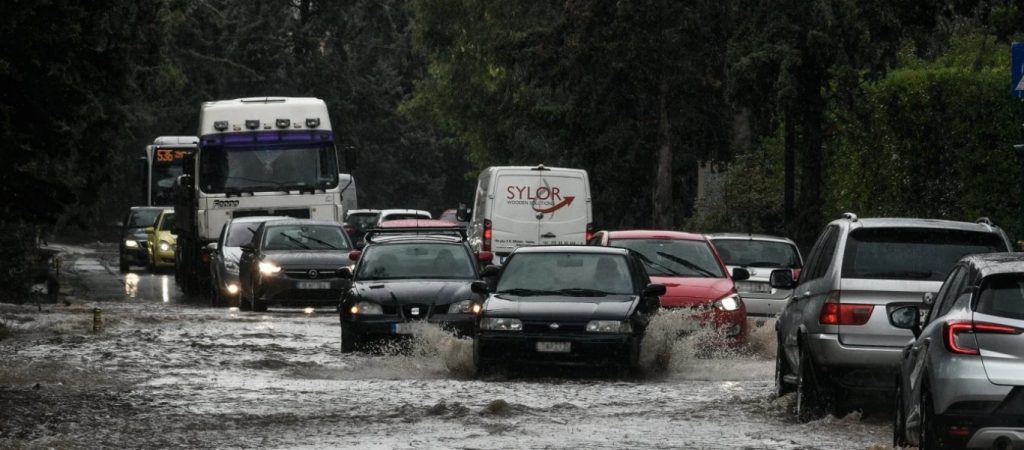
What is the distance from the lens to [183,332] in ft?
91.5

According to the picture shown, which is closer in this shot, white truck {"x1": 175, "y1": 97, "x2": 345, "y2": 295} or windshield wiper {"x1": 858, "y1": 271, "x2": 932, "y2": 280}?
windshield wiper {"x1": 858, "y1": 271, "x2": 932, "y2": 280}

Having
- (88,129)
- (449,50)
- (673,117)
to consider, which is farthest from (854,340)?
(449,50)

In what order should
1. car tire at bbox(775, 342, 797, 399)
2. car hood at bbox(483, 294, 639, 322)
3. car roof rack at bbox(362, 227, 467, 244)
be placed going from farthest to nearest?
car roof rack at bbox(362, 227, 467, 244)
car hood at bbox(483, 294, 639, 322)
car tire at bbox(775, 342, 797, 399)

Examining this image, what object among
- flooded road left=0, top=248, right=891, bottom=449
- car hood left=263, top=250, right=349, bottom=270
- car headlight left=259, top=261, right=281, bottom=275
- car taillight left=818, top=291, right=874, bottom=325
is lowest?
flooded road left=0, top=248, right=891, bottom=449

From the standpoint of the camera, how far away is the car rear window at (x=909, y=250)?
47.8ft

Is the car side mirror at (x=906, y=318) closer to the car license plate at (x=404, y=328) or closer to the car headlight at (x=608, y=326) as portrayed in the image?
the car headlight at (x=608, y=326)

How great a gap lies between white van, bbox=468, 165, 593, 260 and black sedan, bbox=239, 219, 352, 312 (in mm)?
2783

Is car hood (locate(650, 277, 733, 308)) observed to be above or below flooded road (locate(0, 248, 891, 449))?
above

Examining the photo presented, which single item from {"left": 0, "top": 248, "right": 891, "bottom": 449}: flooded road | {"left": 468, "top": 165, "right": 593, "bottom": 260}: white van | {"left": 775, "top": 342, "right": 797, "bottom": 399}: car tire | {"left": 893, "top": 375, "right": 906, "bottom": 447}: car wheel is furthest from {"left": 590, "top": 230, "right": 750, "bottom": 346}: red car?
{"left": 893, "top": 375, "right": 906, "bottom": 447}: car wheel

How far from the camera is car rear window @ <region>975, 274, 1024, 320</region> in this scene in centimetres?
1059

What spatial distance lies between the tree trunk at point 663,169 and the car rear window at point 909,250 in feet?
100

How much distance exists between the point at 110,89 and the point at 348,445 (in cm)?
982

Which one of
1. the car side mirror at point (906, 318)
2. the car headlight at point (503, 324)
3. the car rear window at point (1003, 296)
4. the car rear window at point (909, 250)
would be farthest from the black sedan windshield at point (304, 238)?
the car rear window at point (1003, 296)

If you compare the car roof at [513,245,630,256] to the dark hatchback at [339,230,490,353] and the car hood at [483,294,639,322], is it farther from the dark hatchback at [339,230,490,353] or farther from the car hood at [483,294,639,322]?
the dark hatchback at [339,230,490,353]
